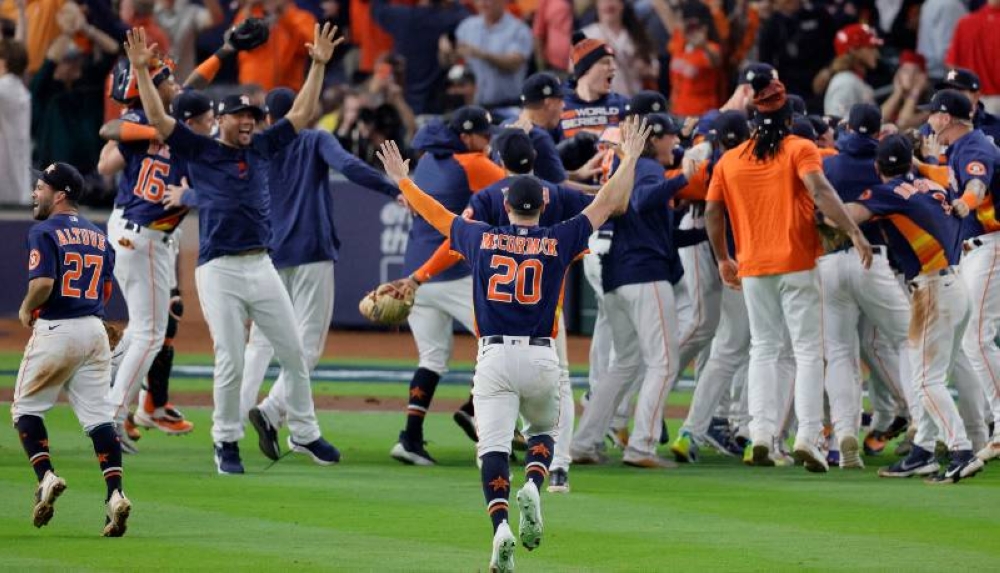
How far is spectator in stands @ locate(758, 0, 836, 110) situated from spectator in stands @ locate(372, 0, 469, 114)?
354 centimetres

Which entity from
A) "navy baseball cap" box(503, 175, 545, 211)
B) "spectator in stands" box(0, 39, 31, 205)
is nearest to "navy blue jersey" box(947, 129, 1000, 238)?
"navy baseball cap" box(503, 175, 545, 211)

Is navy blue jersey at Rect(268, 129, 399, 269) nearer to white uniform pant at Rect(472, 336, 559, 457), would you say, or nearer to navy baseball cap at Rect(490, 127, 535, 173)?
navy baseball cap at Rect(490, 127, 535, 173)

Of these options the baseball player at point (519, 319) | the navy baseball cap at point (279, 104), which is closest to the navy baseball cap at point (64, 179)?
the baseball player at point (519, 319)

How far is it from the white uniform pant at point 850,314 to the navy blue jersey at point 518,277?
334 cm

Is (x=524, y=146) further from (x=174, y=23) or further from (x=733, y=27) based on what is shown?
(x=174, y=23)

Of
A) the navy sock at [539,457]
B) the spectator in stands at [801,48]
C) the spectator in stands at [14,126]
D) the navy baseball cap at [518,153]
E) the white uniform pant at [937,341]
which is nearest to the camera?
the navy sock at [539,457]

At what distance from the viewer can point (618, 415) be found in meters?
12.2

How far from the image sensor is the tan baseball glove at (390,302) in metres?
10.4

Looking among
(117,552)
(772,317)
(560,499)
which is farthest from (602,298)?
(117,552)

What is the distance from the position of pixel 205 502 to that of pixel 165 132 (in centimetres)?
214

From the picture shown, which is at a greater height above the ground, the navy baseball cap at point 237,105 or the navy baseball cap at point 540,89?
the navy baseball cap at point 540,89

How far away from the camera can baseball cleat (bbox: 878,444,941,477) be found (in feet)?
35.0

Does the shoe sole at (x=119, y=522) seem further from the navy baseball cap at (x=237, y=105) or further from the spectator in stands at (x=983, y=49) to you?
the spectator in stands at (x=983, y=49)

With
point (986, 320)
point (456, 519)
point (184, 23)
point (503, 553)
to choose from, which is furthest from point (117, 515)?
point (184, 23)
